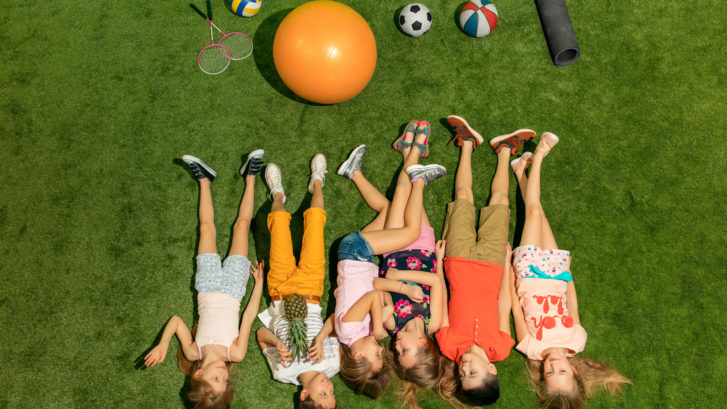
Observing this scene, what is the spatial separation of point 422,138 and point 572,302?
2.53 metres

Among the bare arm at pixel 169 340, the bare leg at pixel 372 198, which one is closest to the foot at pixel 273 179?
the bare leg at pixel 372 198

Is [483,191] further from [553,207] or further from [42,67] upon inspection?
[42,67]

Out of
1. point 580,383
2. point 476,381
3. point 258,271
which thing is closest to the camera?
point 476,381

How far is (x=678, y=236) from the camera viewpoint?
5.23m

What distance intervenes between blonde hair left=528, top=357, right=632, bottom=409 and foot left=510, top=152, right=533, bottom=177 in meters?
2.22

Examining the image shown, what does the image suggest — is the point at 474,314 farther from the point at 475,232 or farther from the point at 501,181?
the point at 501,181

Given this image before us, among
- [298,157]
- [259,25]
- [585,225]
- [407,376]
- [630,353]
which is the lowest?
[630,353]

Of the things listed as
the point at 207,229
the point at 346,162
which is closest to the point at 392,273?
the point at 346,162

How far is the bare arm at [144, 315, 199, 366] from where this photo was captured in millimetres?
4680


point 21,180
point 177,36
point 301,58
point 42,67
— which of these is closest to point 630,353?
point 301,58

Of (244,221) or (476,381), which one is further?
(244,221)

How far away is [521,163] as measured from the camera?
215 inches

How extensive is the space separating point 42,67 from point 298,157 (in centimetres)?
363

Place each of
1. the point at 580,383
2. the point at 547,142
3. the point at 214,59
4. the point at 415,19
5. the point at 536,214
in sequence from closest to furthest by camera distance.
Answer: the point at 580,383, the point at 536,214, the point at 547,142, the point at 415,19, the point at 214,59
